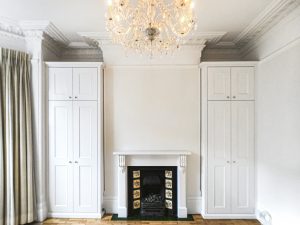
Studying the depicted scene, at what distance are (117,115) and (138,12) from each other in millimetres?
2225

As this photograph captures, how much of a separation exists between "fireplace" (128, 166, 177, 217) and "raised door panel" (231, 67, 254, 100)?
5.06 feet

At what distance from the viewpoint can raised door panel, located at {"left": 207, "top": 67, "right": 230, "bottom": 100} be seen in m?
3.79

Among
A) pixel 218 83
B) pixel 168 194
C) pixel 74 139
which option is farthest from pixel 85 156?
pixel 218 83

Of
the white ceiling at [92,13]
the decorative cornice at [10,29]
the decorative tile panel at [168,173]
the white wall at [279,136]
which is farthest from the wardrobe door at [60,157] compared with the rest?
the white wall at [279,136]

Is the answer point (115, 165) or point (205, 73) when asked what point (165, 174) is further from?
point (205, 73)

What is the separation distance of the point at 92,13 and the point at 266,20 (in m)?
2.26

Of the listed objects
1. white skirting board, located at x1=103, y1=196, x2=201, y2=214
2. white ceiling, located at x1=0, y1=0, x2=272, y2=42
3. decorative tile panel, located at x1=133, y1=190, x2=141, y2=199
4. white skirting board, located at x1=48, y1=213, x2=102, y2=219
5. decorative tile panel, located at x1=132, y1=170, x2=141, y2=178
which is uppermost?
white ceiling, located at x1=0, y1=0, x2=272, y2=42

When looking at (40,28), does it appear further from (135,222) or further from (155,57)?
(135,222)

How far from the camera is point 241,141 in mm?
3793

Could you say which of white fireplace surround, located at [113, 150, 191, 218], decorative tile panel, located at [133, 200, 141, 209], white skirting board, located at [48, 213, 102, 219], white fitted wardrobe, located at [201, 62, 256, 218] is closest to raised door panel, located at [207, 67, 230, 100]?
white fitted wardrobe, located at [201, 62, 256, 218]

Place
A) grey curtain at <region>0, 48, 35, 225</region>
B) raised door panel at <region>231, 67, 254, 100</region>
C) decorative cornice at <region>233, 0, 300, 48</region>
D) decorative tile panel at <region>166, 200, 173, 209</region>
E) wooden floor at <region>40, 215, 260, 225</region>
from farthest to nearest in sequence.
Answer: decorative tile panel at <region>166, 200, 173, 209</region> < raised door panel at <region>231, 67, 254, 100</region> < wooden floor at <region>40, 215, 260, 225</region> < grey curtain at <region>0, 48, 35, 225</region> < decorative cornice at <region>233, 0, 300, 48</region>

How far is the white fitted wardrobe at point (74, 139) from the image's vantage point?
3.80 metres

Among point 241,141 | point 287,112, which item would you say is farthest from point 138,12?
point 241,141

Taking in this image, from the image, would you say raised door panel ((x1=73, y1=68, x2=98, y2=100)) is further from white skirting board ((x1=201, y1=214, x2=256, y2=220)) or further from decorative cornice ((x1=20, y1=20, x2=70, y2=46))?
white skirting board ((x1=201, y1=214, x2=256, y2=220))
